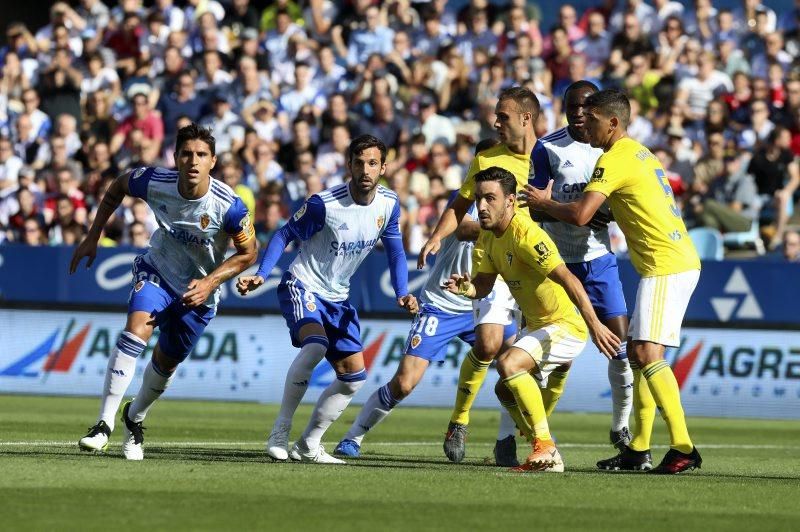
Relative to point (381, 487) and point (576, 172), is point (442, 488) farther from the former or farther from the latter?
point (576, 172)

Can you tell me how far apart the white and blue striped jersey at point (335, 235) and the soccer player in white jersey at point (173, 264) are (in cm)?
40

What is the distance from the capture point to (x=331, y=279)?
10.8m

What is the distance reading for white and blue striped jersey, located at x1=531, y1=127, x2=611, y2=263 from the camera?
1091cm

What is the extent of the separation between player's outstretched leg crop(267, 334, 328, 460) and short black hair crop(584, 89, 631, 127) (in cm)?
247

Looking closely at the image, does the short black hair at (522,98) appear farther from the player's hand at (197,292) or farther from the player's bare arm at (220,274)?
the player's hand at (197,292)

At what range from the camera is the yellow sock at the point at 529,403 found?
971 centimetres

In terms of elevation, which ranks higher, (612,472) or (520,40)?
(520,40)

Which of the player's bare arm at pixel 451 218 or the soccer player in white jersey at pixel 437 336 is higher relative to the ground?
the player's bare arm at pixel 451 218

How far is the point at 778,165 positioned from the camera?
20062 millimetres

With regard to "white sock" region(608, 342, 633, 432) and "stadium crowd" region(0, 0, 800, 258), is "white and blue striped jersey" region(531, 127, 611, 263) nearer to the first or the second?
"white sock" region(608, 342, 633, 432)

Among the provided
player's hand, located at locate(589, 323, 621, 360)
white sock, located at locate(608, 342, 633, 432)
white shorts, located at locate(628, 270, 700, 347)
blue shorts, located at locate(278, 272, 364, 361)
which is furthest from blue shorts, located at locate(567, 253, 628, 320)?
blue shorts, located at locate(278, 272, 364, 361)

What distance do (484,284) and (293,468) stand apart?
180 centimetres

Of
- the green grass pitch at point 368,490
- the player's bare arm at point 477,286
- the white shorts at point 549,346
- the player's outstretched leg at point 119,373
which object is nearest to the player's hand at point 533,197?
the player's bare arm at point 477,286

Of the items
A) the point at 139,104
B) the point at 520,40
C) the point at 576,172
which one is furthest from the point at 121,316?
the point at 576,172
